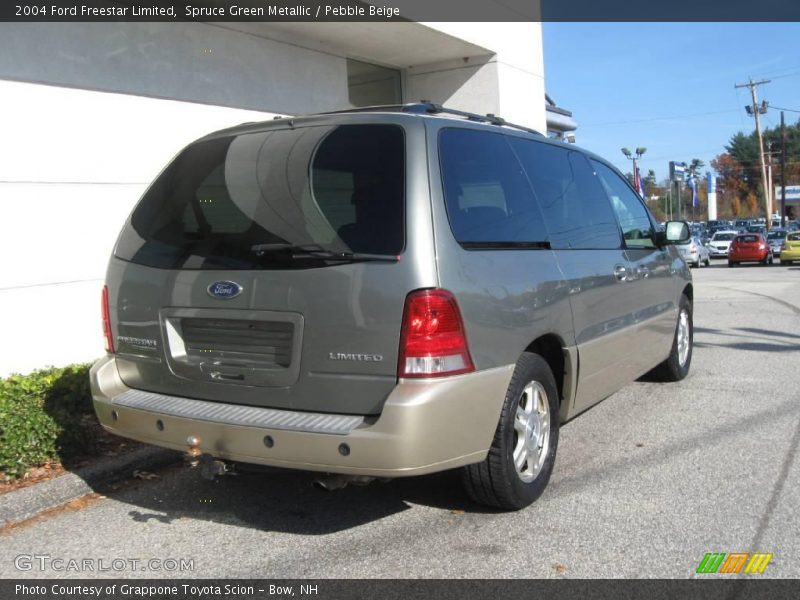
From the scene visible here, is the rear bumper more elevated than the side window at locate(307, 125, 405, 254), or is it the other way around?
the side window at locate(307, 125, 405, 254)

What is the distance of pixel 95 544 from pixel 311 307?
1686mm

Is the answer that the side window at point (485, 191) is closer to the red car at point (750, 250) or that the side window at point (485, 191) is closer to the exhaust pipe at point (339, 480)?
the exhaust pipe at point (339, 480)

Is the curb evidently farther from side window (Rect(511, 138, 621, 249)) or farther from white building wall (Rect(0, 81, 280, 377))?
side window (Rect(511, 138, 621, 249))

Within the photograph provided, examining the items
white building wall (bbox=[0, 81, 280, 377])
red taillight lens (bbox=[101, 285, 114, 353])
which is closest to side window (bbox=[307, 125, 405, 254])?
red taillight lens (bbox=[101, 285, 114, 353])

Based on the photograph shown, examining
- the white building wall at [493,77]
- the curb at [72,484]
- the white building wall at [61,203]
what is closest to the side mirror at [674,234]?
the curb at [72,484]

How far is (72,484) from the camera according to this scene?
4.57m

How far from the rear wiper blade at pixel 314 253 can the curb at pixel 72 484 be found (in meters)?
2.05

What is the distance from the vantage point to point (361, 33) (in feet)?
32.7

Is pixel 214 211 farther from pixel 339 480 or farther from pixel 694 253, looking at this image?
pixel 694 253

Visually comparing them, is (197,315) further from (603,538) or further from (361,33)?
(361,33)

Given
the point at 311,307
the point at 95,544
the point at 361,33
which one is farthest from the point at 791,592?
the point at 361,33

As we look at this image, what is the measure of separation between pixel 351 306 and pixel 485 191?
1.03 m

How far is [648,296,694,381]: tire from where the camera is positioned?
22.7 feet

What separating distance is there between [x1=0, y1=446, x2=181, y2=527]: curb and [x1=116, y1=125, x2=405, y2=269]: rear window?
1474 mm
